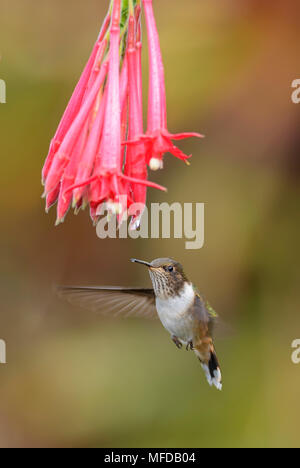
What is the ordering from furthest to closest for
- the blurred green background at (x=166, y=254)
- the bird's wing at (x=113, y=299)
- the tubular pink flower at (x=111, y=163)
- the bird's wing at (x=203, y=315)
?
the blurred green background at (x=166, y=254)
the bird's wing at (x=203, y=315)
the bird's wing at (x=113, y=299)
the tubular pink flower at (x=111, y=163)

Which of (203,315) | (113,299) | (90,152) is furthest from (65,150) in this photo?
(203,315)

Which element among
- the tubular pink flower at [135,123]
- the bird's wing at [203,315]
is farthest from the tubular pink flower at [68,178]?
the bird's wing at [203,315]

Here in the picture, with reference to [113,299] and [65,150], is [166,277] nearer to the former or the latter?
[113,299]

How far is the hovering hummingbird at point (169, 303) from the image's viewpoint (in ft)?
5.25

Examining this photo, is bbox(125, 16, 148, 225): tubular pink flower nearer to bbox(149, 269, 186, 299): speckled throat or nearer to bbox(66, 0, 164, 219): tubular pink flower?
bbox(66, 0, 164, 219): tubular pink flower

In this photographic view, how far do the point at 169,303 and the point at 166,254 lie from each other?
138 centimetres

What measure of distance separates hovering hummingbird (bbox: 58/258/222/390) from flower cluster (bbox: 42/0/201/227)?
0.33 m

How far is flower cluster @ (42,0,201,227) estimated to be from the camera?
3.91ft

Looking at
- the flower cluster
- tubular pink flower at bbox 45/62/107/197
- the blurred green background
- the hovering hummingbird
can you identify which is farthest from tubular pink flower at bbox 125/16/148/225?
the blurred green background

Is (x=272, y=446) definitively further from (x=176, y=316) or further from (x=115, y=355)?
(x=176, y=316)

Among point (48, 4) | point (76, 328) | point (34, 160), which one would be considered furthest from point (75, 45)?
point (76, 328)

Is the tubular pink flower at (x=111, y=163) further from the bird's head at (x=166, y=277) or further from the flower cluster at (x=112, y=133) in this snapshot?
the bird's head at (x=166, y=277)

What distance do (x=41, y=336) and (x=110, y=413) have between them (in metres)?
0.55

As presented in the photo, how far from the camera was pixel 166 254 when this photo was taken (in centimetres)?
301
